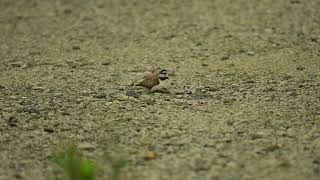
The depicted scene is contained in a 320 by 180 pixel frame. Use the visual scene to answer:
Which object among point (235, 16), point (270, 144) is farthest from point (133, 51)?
point (270, 144)

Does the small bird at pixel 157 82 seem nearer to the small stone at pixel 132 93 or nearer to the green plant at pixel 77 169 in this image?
the small stone at pixel 132 93

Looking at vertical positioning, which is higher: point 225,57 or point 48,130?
point 225,57

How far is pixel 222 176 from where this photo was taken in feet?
10.9

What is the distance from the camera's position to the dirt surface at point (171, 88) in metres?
3.62

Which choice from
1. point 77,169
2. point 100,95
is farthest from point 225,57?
point 77,169

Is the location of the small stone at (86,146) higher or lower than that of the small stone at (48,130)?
lower

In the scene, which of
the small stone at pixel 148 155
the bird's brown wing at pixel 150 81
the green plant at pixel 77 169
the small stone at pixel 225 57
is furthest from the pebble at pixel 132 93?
the green plant at pixel 77 169

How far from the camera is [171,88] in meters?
5.15

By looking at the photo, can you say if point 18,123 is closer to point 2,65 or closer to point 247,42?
point 2,65

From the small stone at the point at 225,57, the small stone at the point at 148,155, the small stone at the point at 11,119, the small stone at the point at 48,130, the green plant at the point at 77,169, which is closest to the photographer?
the green plant at the point at 77,169

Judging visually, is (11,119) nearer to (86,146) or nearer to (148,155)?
(86,146)

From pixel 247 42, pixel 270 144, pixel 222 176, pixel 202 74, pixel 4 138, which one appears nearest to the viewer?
pixel 222 176

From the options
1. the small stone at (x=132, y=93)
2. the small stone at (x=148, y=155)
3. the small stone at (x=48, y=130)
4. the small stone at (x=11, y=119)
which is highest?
the small stone at (x=132, y=93)

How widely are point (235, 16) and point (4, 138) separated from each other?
4243 millimetres
